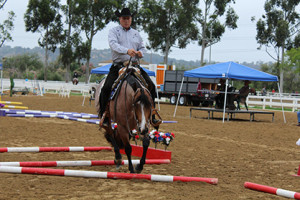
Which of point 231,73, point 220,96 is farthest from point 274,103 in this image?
point 231,73

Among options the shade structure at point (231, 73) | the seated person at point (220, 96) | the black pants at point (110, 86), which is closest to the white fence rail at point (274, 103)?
the seated person at point (220, 96)

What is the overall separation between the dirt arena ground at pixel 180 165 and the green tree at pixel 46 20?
41182 mm

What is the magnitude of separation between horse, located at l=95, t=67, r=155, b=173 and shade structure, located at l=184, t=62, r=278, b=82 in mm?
12421

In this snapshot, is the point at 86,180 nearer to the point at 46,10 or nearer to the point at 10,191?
the point at 10,191

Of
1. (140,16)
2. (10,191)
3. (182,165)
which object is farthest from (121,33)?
(140,16)

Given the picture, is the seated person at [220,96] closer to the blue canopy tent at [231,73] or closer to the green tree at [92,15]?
the blue canopy tent at [231,73]

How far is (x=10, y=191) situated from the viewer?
4.95 metres

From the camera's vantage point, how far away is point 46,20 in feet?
173

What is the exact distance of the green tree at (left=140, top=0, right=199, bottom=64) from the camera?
174 feet

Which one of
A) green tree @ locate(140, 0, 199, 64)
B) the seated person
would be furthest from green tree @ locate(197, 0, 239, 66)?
the seated person

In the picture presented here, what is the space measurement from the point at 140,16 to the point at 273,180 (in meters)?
48.0

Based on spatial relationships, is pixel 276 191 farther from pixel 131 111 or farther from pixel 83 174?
pixel 83 174

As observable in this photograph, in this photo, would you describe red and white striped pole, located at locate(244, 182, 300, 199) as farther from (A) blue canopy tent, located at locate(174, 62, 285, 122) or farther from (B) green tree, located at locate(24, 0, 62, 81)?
(B) green tree, located at locate(24, 0, 62, 81)

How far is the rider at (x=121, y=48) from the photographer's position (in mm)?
6934
